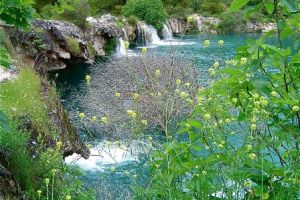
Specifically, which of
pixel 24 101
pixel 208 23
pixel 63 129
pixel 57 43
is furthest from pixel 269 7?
pixel 208 23

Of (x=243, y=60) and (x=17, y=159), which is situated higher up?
(x=243, y=60)

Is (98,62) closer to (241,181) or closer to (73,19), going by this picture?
(73,19)

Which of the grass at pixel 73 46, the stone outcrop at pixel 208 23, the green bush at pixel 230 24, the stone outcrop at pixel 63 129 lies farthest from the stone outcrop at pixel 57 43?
the green bush at pixel 230 24

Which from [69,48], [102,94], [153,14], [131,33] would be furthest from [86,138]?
[153,14]

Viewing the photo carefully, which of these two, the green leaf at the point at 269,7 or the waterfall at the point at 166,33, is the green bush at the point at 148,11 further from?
the green leaf at the point at 269,7

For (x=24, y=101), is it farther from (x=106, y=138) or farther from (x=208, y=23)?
(x=208, y=23)

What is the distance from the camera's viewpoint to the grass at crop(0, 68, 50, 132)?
6.59 meters

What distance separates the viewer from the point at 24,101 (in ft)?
23.4

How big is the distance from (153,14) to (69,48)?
49.0 feet

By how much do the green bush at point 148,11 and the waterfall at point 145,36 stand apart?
2.33m

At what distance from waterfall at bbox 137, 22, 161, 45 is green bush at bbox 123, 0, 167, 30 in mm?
2329

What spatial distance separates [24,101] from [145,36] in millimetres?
23019

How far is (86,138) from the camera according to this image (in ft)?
33.4

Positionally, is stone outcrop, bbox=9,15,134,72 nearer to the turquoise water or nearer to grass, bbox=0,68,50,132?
the turquoise water
